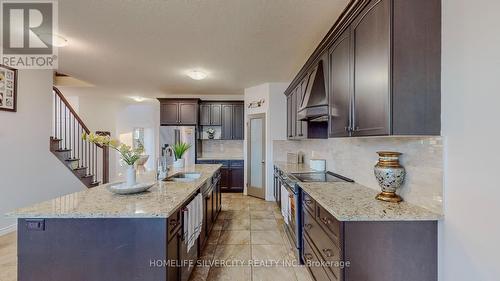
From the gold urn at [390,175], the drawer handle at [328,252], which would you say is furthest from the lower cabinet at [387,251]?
the gold urn at [390,175]

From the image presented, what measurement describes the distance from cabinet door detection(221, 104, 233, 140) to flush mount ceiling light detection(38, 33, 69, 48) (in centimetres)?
379

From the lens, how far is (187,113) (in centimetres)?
616

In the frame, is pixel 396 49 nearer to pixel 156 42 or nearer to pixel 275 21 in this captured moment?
pixel 275 21

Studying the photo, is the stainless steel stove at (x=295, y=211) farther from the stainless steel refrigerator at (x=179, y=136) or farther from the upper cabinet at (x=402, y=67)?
the stainless steel refrigerator at (x=179, y=136)

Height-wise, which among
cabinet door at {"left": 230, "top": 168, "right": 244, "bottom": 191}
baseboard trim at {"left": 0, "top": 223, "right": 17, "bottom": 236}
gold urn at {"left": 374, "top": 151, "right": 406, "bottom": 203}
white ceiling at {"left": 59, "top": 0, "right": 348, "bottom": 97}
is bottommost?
baseboard trim at {"left": 0, "top": 223, "right": 17, "bottom": 236}

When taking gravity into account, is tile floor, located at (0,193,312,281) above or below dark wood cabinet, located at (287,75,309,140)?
below

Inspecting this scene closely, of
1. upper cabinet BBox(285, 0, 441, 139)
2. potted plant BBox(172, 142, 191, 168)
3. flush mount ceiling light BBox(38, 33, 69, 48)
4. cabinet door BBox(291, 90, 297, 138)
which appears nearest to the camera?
upper cabinet BBox(285, 0, 441, 139)

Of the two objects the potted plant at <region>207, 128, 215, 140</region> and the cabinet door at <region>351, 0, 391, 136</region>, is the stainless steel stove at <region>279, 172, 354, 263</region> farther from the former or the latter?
the potted plant at <region>207, 128, 215, 140</region>

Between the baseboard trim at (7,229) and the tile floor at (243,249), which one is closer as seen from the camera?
the tile floor at (243,249)

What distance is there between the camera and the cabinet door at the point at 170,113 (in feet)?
20.1

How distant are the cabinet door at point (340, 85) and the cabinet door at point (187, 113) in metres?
4.40

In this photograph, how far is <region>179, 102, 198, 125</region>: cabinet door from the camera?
6.13 metres

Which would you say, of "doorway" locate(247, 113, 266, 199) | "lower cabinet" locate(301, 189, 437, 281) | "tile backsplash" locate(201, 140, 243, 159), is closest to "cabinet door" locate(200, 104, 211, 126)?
"tile backsplash" locate(201, 140, 243, 159)

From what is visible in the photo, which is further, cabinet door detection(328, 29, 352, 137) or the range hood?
the range hood
